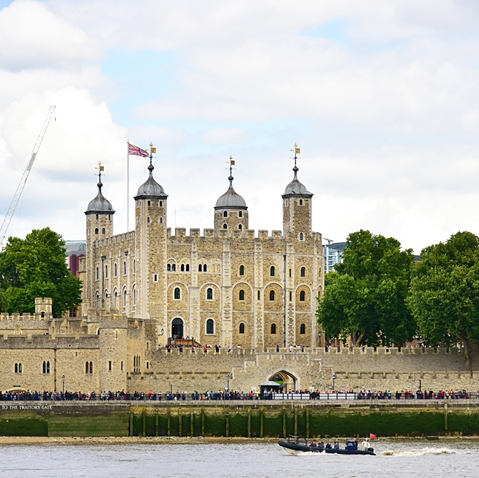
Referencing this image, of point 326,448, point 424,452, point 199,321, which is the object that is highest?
point 199,321

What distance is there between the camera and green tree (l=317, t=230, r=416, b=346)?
13562 cm

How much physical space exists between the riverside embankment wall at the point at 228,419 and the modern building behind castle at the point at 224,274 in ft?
102

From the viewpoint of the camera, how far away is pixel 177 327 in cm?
14612

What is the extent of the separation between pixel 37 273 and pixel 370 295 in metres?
25.9

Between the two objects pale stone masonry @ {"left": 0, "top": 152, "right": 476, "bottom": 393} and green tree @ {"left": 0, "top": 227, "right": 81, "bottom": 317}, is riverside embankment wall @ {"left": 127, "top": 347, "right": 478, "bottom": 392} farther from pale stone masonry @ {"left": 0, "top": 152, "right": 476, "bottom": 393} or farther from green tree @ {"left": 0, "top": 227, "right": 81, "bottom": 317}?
green tree @ {"left": 0, "top": 227, "right": 81, "bottom": 317}

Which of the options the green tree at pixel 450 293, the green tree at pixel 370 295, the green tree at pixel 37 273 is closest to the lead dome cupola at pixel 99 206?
the green tree at pixel 37 273

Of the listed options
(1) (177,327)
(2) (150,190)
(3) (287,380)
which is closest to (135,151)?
(2) (150,190)

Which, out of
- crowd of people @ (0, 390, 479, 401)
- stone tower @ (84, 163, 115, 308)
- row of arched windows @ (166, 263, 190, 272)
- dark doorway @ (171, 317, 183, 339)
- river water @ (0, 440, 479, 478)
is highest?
stone tower @ (84, 163, 115, 308)

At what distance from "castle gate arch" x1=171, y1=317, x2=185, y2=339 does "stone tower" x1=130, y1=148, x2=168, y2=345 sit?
1266 millimetres

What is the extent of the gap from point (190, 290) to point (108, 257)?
1025 cm

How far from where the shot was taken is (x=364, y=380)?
401 feet

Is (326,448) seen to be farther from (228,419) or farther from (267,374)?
(267,374)

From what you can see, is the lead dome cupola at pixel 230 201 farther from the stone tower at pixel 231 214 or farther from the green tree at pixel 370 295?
the green tree at pixel 370 295

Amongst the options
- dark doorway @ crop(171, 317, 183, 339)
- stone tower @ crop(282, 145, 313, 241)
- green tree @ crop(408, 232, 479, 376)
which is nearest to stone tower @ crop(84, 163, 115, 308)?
dark doorway @ crop(171, 317, 183, 339)
